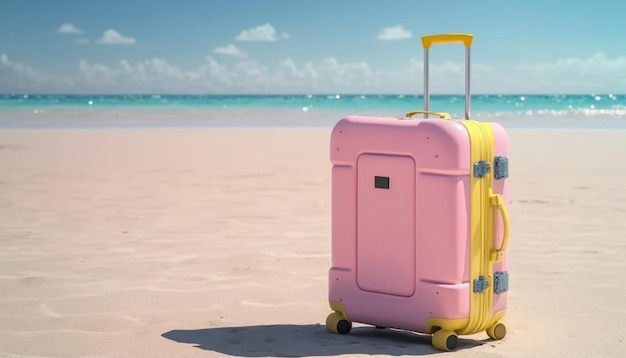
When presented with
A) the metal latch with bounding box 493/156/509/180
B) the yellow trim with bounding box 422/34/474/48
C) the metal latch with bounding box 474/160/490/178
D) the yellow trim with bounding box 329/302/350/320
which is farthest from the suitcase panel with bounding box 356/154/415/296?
the yellow trim with bounding box 422/34/474/48

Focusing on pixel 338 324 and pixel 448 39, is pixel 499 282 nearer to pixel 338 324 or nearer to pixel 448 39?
pixel 338 324

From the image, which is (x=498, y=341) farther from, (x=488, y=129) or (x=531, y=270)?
(x=531, y=270)

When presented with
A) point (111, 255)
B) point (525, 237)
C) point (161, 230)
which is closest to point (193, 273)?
point (111, 255)

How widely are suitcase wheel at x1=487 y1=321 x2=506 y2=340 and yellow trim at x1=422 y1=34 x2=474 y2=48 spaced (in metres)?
1.18

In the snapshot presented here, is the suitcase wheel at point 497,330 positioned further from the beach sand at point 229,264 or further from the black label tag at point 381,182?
the black label tag at point 381,182

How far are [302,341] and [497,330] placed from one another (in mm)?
818

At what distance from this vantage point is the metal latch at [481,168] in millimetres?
3688

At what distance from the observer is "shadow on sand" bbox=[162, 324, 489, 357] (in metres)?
3.72

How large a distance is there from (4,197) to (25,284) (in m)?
3.85

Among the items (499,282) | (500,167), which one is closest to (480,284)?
(499,282)

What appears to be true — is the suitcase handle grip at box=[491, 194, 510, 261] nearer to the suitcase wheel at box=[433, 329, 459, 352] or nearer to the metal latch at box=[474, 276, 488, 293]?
the metal latch at box=[474, 276, 488, 293]

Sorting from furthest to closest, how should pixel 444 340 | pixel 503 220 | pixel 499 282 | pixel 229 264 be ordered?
pixel 229 264 → pixel 499 282 → pixel 503 220 → pixel 444 340

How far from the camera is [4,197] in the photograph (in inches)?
340

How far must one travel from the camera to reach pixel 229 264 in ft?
18.4
